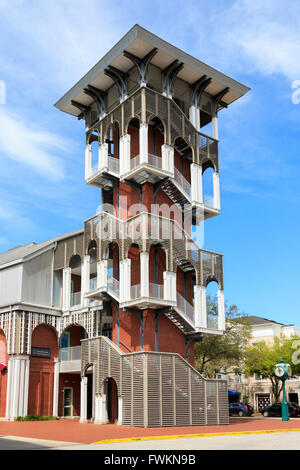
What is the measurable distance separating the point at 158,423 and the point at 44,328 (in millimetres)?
13837

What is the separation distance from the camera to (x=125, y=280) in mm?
31875

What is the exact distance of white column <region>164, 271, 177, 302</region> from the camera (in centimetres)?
3139

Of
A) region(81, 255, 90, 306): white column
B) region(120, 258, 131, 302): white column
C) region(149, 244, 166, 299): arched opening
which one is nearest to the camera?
region(120, 258, 131, 302): white column

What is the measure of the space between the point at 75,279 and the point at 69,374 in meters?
6.98

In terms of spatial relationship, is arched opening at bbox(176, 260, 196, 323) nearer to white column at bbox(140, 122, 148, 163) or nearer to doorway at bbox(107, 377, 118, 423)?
doorway at bbox(107, 377, 118, 423)

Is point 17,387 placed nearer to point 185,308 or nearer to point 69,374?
point 69,374

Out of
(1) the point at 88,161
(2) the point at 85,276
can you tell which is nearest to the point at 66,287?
(2) the point at 85,276

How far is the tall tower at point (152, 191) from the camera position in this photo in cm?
3216

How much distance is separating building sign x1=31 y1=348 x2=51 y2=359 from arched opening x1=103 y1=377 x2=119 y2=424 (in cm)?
681

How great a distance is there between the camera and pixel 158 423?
27172 mm

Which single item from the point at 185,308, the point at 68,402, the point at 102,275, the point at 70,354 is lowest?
the point at 68,402

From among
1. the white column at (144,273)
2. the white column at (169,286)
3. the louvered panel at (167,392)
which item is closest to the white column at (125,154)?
the white column at (144,273)

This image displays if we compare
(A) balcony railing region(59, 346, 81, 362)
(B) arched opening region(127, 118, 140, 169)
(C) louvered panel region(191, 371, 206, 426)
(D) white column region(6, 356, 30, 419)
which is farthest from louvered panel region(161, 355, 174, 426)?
(B) arched opening region(127, 118, 140, 169)
